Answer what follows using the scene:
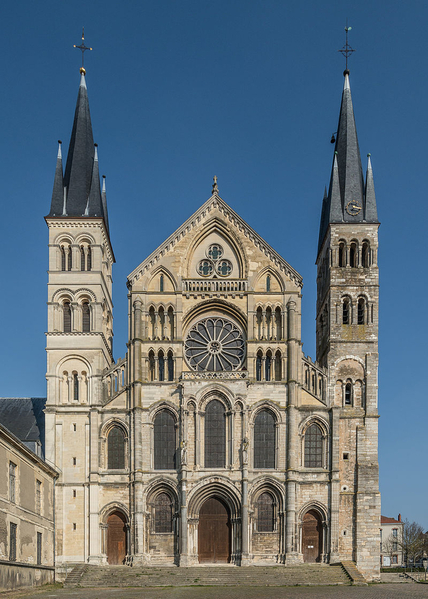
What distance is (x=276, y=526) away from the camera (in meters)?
48.3

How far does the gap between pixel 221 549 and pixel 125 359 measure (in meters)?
13.1

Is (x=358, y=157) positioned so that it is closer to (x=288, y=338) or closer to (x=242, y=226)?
(x=242, y=226)

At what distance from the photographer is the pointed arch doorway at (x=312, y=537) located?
48.3 m

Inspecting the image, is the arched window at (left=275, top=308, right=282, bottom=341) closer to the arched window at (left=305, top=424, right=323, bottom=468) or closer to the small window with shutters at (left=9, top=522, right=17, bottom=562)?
the arched window at (left=305, top=424, right=323, bottom=468)

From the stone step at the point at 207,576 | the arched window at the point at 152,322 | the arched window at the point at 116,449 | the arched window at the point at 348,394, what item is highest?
the arched window at the point at 152,322

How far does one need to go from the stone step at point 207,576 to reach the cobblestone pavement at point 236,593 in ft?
6.02

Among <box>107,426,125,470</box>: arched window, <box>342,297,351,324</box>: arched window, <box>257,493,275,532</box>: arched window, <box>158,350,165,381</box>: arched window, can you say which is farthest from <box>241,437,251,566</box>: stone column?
<box>342,297,351,324</box>: arched window

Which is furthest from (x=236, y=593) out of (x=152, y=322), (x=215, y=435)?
(x=152, y=322)

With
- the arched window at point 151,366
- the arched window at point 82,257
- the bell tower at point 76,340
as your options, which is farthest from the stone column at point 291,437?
the arched window at point 82,257

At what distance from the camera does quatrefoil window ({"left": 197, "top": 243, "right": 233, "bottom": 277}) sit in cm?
5194

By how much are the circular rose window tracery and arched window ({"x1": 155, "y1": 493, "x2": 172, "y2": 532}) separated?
8166mm

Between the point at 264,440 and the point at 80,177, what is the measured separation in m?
21.2

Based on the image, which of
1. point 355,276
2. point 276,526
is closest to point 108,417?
point 276,526

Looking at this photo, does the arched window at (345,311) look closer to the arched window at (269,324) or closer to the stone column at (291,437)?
the stone column at (291,437)
